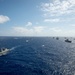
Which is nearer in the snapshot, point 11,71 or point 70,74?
point 70,74

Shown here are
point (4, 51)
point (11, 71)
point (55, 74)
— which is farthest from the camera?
point (4, 51)

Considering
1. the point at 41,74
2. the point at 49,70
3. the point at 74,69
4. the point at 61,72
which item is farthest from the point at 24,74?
the point at 74,69

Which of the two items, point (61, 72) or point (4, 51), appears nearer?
point (61, 72)

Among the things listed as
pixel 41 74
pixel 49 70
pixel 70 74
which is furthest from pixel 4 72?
pixel 70 74

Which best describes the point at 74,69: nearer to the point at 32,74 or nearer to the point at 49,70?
the point at 49,70

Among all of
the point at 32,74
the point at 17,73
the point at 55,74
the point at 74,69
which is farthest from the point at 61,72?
the point at 17,73

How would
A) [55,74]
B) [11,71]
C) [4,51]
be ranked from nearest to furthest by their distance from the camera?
[55,74]
[11,71]
[4,51]

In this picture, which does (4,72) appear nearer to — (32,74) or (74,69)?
(32,74)

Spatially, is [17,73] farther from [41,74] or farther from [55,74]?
[55,74]
